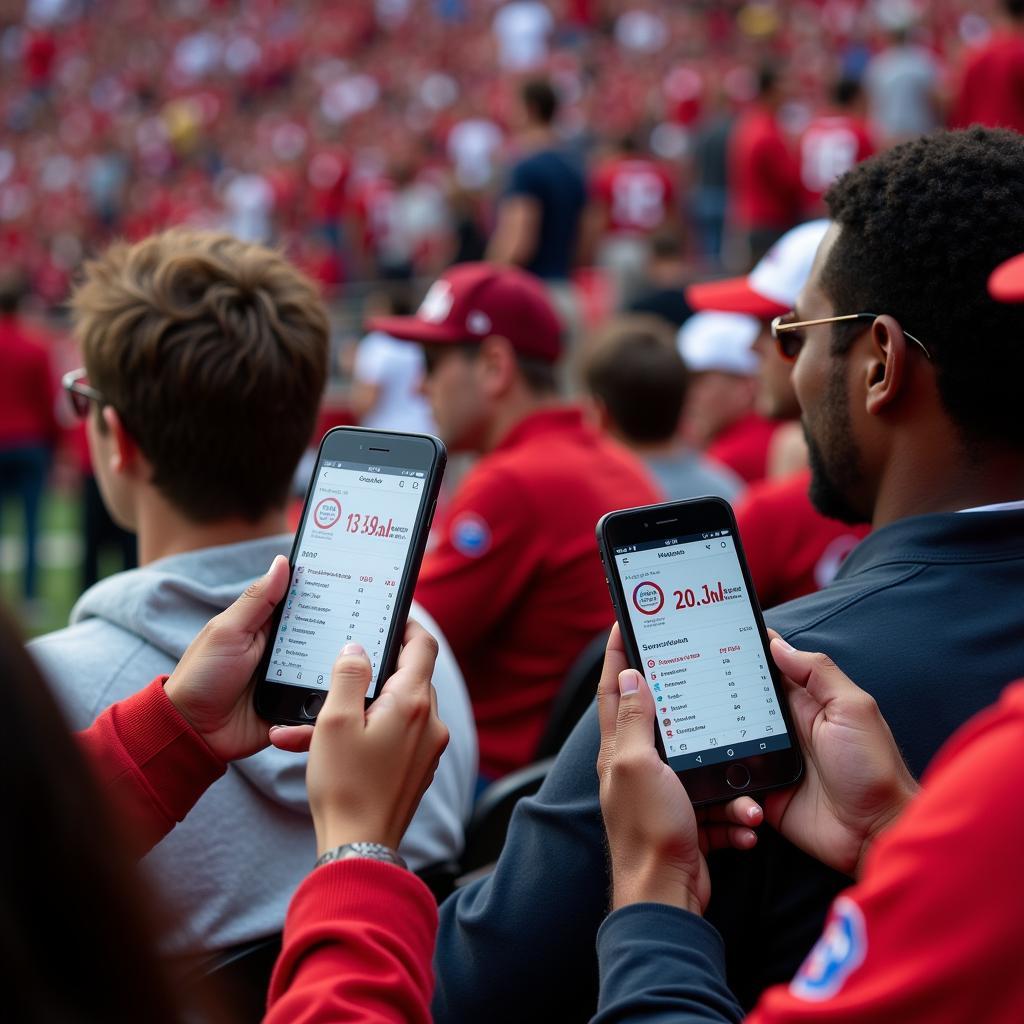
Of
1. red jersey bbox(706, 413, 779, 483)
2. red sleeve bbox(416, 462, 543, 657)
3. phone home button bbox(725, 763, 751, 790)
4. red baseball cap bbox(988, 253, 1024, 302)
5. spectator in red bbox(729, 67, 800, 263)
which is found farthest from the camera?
spectator in red bbox(729, 67, 800, 263)

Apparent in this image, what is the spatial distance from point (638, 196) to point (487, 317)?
26.3 feet

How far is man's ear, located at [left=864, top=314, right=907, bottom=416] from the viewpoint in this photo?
61.6 inches

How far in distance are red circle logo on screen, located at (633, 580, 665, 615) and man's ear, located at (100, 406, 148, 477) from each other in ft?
3.35

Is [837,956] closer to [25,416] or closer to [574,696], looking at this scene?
[574,696]

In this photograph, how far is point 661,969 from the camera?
1.19m

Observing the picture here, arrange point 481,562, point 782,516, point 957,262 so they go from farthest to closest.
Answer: point 481,562 < point 782,516 < point 957,262

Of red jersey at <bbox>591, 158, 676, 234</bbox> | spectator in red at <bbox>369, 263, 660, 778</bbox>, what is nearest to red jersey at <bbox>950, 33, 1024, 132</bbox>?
red jersey at <bbox>591, 158, 676, 234</bbox>

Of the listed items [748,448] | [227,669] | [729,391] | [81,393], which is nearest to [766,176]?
[729,391]

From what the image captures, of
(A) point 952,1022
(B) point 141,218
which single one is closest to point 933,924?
(A) point 952,1022

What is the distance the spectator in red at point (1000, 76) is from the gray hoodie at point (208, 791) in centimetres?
698

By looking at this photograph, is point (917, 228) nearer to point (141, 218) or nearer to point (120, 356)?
point (120, 356)

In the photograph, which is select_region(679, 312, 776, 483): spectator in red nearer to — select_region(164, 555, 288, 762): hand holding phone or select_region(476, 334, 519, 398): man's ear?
select_region(476, 334, 519, 398): man's ear

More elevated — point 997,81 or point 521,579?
point 997,81

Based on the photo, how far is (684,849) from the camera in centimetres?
128
